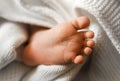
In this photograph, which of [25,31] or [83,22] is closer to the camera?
[83,22]

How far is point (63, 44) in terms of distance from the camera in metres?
0.56

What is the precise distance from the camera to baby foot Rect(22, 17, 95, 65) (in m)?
0.55

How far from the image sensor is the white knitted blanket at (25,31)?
59 cm

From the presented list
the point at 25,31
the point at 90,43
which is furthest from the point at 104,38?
the point at 25,31

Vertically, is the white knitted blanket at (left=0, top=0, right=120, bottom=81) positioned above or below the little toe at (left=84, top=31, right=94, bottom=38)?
below

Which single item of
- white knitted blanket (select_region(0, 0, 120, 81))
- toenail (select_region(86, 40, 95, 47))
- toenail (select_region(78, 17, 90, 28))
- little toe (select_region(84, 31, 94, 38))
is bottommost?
white knitted blanket (select_region(0, 0, 120, 81))

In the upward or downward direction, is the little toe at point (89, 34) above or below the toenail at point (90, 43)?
above

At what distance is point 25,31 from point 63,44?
12 centimetres

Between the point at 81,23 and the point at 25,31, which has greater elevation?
the point at 81,23

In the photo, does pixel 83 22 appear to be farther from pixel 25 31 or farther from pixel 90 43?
pixel 25 31

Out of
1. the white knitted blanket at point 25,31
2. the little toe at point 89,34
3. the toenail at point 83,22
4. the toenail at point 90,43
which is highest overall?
the toenail at point 83,22

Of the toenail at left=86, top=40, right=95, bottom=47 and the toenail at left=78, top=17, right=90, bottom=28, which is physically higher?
the toenail at left=78, top=17, right=90, bottom=28

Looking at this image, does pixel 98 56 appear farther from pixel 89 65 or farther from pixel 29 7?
pixel 29 7

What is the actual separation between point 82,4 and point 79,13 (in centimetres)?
5
